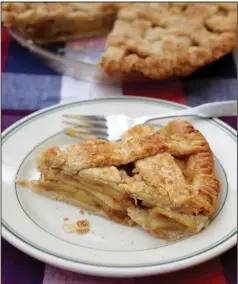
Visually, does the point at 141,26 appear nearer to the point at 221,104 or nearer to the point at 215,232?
the point at 221,104

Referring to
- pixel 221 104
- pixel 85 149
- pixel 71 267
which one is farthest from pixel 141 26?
pixel 71 267

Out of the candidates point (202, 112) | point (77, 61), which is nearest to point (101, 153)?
point (202, 112)

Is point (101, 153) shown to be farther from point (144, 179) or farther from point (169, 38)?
point (169, 38)

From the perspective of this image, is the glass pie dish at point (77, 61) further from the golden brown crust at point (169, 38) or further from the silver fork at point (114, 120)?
the silver fork at point (114, 120)

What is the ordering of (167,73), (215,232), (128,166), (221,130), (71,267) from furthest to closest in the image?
Result: (167,73) < (221,130) < (128,166) < (215,232) < (71,267)

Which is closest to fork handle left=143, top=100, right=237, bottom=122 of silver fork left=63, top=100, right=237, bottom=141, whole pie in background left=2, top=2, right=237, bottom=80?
silver fork left=63, top=100, right=237, bottom=141

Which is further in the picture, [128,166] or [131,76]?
[131,76]
